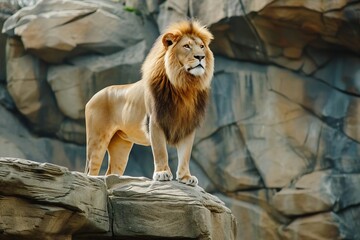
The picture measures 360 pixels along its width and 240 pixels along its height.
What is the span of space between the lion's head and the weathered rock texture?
36.7 inches

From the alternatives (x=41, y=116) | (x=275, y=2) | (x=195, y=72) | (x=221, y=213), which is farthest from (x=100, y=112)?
(x=41, y=116)

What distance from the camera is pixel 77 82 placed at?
11.7m

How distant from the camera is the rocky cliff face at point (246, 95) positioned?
10914 millimetres

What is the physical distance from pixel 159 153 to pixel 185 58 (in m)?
0.77

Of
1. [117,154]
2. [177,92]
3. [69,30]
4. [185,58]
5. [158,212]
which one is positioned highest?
[185,58]

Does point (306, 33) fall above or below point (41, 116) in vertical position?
above

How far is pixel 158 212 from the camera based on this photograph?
18.4 feet

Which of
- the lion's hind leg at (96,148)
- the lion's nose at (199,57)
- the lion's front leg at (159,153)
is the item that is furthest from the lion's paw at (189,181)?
the lion's hind leg at (96,148)

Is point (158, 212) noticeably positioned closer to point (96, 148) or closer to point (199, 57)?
point (199, 57)

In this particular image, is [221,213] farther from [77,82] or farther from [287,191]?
[77,82]

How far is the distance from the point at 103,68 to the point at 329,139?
3.16 meters

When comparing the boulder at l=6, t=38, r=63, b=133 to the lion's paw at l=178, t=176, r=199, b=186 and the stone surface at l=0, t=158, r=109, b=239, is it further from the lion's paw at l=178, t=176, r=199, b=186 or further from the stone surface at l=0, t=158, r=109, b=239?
the stone surface at l=0, t=158, r=109, b=239

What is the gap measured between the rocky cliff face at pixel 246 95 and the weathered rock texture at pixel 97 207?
491 centimetres

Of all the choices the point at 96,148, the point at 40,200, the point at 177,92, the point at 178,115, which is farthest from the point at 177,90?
the point at 40,200
